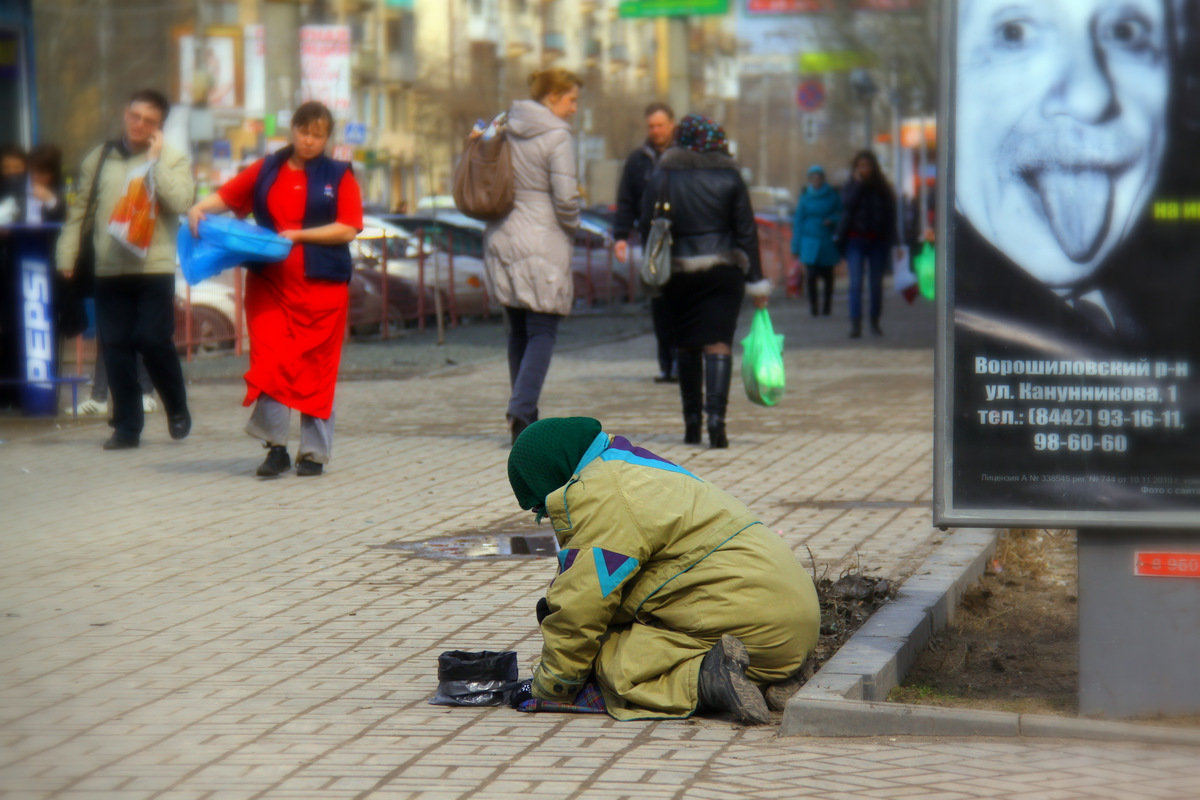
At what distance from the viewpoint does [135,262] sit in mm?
9719

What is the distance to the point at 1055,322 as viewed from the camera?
4.29 m

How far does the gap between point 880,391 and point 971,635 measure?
7.74 m

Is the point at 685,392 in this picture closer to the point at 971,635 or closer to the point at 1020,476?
the point at 971,635

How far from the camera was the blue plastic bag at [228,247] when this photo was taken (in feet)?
27.7

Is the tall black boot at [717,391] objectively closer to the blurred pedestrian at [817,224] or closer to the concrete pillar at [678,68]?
the blurred pedestrian at [817,224]

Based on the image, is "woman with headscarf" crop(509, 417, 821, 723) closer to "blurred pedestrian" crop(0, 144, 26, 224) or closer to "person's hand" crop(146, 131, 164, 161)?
"person's hand" crop(146, 131, 164, 161)

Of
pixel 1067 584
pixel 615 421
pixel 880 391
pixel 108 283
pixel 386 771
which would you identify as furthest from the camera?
pixel 880 391

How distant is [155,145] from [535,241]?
2.28 meters

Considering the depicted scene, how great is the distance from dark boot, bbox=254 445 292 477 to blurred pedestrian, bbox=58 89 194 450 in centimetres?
120

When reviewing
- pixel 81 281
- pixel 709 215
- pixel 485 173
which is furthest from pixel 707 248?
pixel 81 281

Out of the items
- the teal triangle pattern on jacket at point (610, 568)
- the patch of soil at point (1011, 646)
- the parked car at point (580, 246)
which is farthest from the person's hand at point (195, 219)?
the parked car at point (580, 246)

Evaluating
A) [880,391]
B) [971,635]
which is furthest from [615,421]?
[971,635]

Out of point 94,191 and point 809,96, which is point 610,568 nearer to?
point 94,191

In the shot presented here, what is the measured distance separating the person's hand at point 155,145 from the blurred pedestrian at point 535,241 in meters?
1.95
